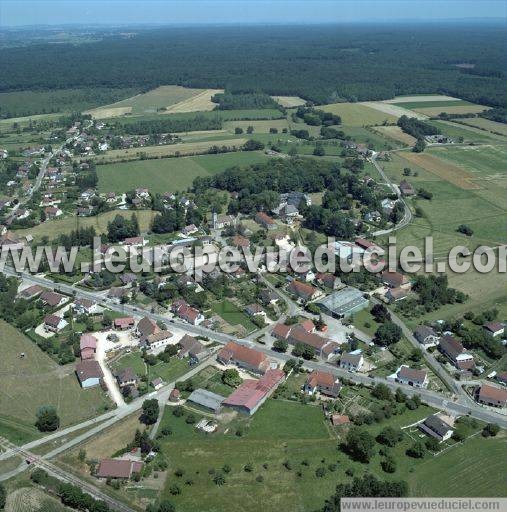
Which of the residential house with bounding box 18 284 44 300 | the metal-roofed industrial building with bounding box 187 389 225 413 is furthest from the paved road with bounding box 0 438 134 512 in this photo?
the residential house with bounding box 18 284 44 300

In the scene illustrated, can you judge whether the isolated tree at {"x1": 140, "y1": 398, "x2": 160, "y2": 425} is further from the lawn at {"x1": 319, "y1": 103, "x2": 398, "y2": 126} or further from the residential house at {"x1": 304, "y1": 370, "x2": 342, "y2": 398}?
the lawn at {"x1": 319, "y1": 103, "x2": 398, "y2": 126}

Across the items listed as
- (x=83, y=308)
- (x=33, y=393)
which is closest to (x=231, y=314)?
(x=83, y=308)

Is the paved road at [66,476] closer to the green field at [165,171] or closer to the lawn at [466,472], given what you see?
the lawn at [466,472]

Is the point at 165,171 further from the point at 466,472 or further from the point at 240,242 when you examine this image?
the point at 466,472

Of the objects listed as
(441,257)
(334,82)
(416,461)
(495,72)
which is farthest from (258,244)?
(495,72)

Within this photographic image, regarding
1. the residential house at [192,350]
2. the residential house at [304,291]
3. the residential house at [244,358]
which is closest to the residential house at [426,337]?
the residential house at [304,291]

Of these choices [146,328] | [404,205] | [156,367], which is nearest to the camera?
[156,367]
